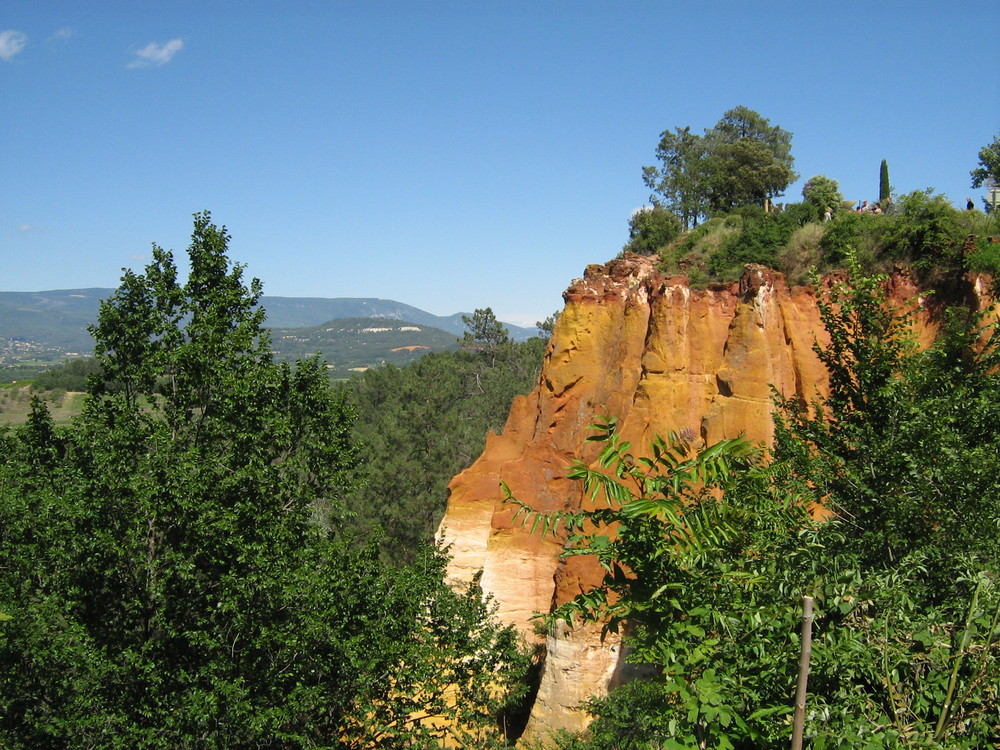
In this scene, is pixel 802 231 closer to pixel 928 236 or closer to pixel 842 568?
pixel 928 236

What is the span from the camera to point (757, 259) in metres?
20.9

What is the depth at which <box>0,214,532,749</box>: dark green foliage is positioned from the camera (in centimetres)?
1129

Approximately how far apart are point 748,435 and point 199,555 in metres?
12.7

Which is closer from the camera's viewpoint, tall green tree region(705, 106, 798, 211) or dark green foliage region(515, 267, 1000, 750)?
dark green foliage region(515, 267, 1000, 750)

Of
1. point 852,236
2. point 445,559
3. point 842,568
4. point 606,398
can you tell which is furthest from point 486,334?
point 842,568

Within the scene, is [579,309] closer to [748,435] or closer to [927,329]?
[748,435]

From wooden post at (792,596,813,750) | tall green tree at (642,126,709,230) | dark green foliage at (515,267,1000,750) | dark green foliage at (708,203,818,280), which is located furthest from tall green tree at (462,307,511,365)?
wooden post at (792,596,813,750)

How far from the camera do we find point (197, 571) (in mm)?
11891

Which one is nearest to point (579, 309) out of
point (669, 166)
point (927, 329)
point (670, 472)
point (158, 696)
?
point (927, 329)

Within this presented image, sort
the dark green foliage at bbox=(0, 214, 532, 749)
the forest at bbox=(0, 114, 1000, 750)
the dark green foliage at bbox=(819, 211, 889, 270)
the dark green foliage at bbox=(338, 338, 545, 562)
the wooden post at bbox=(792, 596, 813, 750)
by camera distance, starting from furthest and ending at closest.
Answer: the dark green foliage at bbox=(338, 338, 545, 562)
the dark green foliage at bbox=(819, 211, 889, 270)
the dark green foliage at bbox=(0, 214, 532, 749)
the forest at bbox=(0, 114, 1000, 750)
the wooden post at bbox=(792, 596, 813, 750)

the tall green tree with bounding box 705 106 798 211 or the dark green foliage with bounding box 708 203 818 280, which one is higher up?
the tall green tree with bounding box 705 106 798 211

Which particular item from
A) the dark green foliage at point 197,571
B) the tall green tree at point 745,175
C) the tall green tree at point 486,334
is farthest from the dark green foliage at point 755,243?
the tall green tree at point 486,334

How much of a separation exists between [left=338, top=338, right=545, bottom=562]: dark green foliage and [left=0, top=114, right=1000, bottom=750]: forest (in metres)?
14.1

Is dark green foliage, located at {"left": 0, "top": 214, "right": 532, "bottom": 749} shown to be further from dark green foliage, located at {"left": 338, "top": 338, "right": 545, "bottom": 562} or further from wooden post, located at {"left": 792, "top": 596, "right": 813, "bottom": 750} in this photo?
dark green foliage, located at {"left": 338, "top": 338, "right": 545, "bottom": 562}
